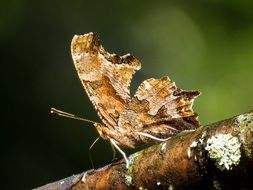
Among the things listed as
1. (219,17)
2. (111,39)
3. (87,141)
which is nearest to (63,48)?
(111,39)

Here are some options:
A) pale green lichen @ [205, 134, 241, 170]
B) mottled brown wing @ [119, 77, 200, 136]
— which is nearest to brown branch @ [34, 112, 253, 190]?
pale green lichen @ [205, 134, 241, 170]

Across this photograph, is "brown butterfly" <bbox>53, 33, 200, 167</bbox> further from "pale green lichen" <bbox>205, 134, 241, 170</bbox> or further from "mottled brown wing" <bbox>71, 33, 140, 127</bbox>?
"pale green lichen" <bbox>205, 134, 241, 170</bbox>

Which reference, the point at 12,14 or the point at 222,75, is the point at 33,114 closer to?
the point at 12,14

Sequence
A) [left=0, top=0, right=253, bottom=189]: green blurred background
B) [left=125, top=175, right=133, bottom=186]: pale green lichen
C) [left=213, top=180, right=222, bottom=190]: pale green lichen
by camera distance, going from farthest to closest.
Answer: [left=0, top=0, right=253, bottom=189]: green blurred background < [left=125, top=175, right=133, bottom=186]: pale green lichen < [left=213, top=180, right=222, bottom=190]: pale green lichen

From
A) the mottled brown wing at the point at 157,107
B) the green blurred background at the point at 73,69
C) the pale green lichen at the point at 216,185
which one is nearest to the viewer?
the pale green lichen at the point at 216,185

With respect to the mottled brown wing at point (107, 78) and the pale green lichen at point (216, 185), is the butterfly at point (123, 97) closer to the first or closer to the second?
the mottled brown wing at point (107, 78)

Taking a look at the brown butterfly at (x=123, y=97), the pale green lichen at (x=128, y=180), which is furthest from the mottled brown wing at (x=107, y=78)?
the pale green lichen at (x=128, y=180)

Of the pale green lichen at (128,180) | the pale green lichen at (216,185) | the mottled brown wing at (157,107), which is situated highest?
the mottled brown wing at (157,107)
